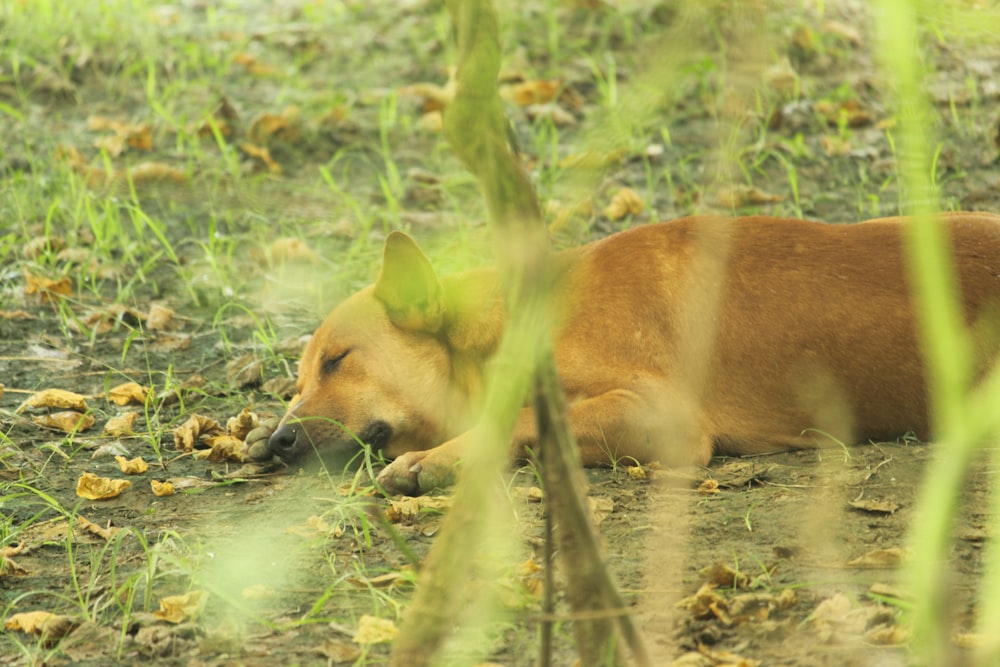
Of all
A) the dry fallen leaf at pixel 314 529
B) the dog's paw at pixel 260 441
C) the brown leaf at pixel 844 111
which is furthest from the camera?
the brown leaf at pixel 844 111

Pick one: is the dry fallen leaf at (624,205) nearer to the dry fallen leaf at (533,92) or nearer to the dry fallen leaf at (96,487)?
the dry fallen leaf at (533,92)

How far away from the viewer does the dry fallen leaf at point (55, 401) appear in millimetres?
4207

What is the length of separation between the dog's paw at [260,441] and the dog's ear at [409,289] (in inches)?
22.2

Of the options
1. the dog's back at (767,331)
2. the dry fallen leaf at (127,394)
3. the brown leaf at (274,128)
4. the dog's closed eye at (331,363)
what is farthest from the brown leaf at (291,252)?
the dog's back at (767,331)

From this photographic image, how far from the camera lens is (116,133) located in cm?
700

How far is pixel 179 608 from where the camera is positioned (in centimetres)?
262

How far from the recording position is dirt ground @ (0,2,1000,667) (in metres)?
2.45

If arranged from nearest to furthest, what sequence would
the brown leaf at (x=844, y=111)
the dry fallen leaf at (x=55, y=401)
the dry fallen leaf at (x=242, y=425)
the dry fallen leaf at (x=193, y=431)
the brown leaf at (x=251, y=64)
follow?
the dry fallen leaf at (x=193, y=431)
the dry fallen leaf at (x=242, y=425)
the dry fallen leaf at (x=55, y=401)
the brown leaf at (x=844, y=111)
the brown leaf at (x=251, y=64)

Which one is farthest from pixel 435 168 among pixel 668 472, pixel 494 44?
pixel 494 44

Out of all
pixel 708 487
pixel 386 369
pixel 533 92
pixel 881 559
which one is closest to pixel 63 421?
pixel 386 369

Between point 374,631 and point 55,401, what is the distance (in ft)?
7.57

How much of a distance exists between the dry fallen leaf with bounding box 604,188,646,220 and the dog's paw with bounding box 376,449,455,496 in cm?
269

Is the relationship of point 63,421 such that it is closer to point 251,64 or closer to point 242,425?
point 242,425

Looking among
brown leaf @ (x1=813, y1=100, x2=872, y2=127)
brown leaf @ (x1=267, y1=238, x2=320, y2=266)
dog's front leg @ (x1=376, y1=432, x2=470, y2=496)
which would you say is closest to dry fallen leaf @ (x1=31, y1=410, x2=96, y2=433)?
dog's front leg @ (x1=376, y1=432, x2=470, y2=496)
